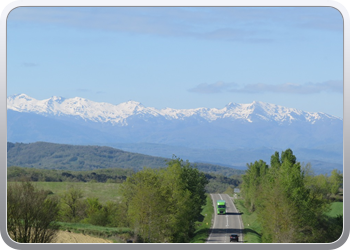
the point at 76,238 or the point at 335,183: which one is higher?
the point at 335,183

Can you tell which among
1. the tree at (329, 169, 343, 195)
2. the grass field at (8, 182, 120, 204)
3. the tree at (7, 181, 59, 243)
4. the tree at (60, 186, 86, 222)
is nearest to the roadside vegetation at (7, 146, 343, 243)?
the tree at (7, 181, 59, 243)

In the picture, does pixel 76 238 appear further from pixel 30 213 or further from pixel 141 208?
pixel 30 213

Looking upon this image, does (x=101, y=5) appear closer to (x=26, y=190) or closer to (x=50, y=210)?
(x=26, y=190)

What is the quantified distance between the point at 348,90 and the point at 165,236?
2082 cm

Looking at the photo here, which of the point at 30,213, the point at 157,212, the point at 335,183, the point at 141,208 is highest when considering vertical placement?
the point at 335,183

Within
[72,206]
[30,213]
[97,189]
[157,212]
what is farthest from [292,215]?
[97,189]

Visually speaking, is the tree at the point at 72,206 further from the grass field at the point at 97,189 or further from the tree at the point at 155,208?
the grass field at the point at 97,189

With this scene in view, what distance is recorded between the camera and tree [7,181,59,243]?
1850 centimetres

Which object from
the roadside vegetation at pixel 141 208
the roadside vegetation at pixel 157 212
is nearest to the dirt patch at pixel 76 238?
the roadside vegetation at pixel 157 212

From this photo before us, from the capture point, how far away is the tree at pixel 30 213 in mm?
18500

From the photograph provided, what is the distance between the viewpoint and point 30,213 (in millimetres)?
20766

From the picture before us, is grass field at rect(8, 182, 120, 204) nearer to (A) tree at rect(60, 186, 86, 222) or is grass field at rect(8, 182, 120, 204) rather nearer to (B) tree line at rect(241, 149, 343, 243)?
(A) tree at rect(60, 186, 86, 222)
